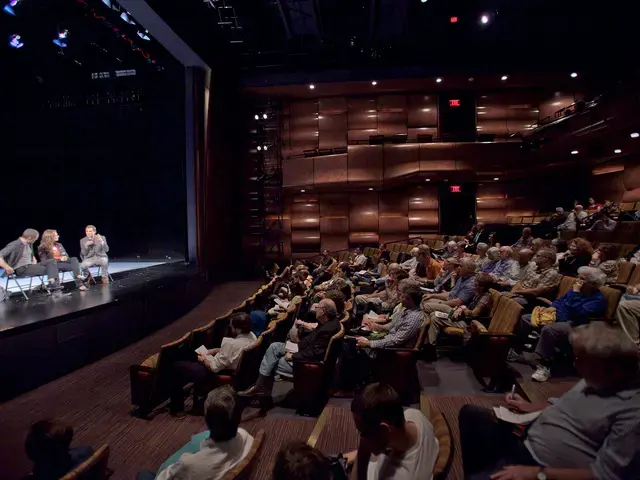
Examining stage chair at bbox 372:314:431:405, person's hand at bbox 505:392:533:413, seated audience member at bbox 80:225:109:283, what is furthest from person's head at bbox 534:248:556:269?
seated audience member at bbox 80:225:109:283

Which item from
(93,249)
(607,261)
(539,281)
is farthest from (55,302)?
(607,261)

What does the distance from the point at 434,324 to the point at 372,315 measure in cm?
70

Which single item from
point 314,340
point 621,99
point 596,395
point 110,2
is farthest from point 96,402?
point 621,99

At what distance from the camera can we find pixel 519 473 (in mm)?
1206

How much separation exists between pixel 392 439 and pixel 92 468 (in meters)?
0.95

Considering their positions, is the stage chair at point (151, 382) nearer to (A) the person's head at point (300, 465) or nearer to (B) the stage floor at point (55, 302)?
(B) the stage floor at point (55, 302)

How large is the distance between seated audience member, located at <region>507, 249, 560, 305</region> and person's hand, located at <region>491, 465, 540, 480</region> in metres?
2.82

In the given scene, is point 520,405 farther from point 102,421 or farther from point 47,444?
point 102,421

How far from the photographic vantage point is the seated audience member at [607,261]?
13.8ft

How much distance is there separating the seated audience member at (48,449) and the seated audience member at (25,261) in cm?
413

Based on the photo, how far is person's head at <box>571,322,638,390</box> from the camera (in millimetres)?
1191

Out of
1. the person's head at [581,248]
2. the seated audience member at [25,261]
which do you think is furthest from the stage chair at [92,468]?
the person's head at [581,248]

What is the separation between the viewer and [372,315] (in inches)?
161

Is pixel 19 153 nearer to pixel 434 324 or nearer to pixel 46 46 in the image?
pixel 46 46
